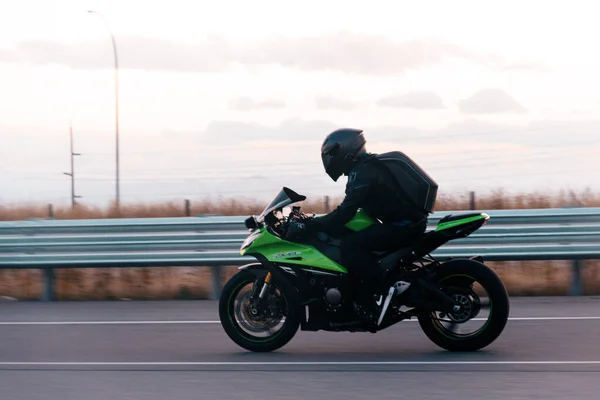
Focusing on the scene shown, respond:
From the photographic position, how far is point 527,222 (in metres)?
13.2

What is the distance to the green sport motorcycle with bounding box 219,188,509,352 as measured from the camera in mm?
8750

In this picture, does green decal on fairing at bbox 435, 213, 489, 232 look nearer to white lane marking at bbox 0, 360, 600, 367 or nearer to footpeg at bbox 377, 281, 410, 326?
footpeg at bbox 377, 281, 410, 326

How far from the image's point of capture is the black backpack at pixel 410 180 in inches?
343

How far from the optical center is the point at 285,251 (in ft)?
29.6

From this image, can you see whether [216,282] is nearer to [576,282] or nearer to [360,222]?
[576,282]

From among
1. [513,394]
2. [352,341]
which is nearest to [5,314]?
[352,341]

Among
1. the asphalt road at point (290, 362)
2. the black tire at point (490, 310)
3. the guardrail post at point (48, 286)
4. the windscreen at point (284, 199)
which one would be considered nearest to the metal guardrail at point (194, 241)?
the guardrail post at point (48, 286)

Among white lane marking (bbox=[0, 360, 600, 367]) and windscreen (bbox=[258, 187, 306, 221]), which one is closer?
white lane marking (bbox=[0, 360, 600, 367])

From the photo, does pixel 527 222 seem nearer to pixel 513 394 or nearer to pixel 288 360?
pixel 288 360

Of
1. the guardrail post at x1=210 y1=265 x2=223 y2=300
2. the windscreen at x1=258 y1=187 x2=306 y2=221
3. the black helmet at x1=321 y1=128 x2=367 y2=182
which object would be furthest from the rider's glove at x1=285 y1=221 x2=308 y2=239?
the guardrail post at x1=210 y1=265 x2=223 y2=300

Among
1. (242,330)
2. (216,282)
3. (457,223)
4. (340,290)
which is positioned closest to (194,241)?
(216,282)

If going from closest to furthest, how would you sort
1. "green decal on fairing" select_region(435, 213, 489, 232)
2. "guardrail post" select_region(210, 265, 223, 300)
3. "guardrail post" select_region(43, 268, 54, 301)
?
"green decal on fairing" select_region(435, 213, 489, 232)
"guardrail post" select_region(210, 265, 223, 300)
"guardrail post" select_region(43, 268, 54, 301)

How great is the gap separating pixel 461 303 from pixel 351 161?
136 centimetres

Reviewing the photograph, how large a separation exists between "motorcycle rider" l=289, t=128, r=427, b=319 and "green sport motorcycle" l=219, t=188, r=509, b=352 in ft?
0.23
